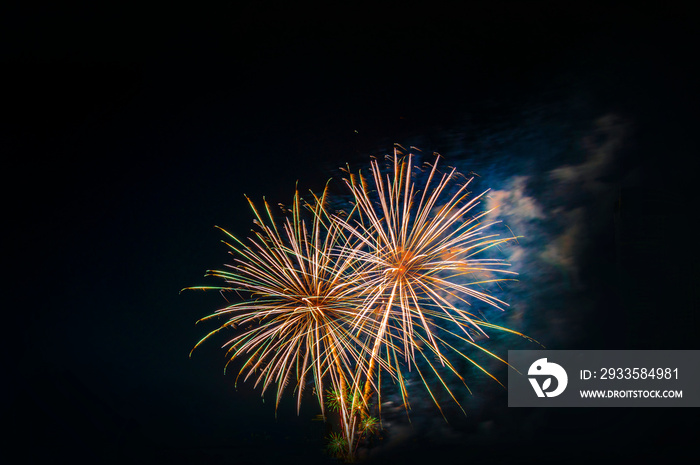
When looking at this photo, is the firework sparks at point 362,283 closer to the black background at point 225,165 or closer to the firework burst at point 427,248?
the firework burst at point 427,248

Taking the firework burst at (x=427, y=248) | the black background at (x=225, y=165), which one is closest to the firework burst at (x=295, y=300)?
the firework burst at (x=427, y=248)

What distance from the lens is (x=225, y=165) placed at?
17.5ft

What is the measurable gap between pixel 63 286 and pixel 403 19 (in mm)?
6044

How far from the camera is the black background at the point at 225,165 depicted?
502 cm

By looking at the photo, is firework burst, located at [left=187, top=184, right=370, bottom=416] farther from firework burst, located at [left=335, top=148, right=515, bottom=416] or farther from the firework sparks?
firework burst, located at [left=335, top=148, right=515, bottom=416]

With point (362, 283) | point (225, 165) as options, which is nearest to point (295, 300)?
point (362, 283)

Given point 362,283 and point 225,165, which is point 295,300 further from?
point 225,165

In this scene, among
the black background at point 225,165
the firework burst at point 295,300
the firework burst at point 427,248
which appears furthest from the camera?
the black background at point 225,165

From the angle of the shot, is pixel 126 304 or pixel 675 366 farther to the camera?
pixel 126 304

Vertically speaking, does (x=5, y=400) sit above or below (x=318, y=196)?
below

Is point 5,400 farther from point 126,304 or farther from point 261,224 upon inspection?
point 261,224

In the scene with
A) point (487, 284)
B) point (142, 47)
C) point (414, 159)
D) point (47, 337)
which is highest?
point (142, 47)

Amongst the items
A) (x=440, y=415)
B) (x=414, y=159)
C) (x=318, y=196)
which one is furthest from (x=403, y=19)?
(x=440, y=415)

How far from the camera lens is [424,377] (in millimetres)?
5238
